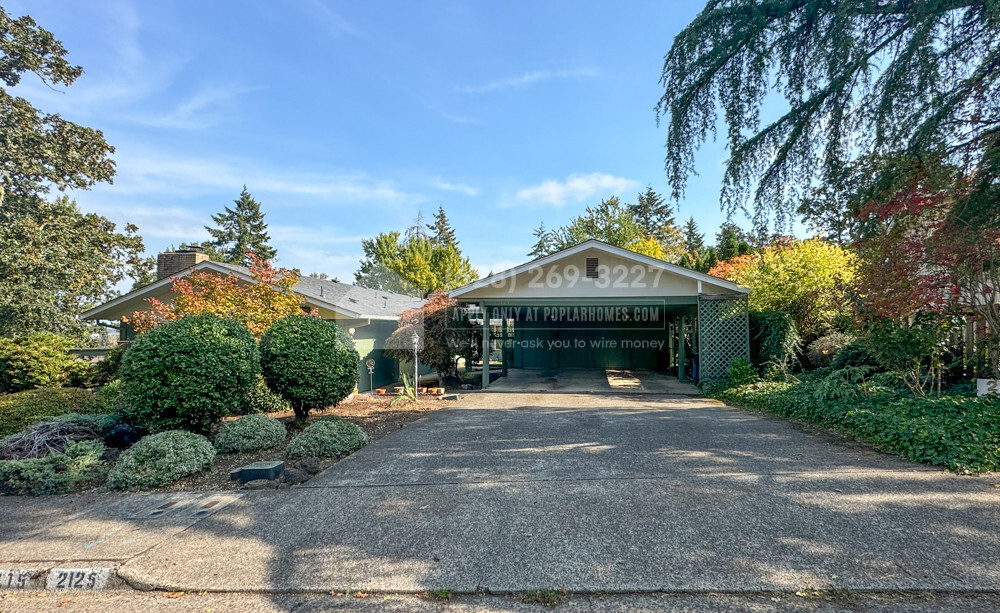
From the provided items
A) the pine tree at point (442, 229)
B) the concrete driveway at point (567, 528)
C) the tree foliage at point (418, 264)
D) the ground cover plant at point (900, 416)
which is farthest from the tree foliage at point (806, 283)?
the pine tree at point (442, 229)

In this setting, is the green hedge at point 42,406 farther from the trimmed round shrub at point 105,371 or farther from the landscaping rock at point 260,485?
the landscaping rock at point 260,485

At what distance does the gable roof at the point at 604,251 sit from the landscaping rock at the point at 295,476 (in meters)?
6.97

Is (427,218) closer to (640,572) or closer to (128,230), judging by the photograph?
(128,230)

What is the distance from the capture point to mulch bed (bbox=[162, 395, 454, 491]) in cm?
470

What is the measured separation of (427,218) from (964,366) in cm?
3764

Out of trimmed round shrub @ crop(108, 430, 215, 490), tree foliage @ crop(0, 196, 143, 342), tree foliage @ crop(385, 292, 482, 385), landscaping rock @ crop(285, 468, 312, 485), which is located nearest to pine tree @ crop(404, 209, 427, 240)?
tree foliage @ crop(0, 196, 143, 342)

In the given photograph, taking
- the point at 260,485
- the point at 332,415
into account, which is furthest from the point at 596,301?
the point at 260,485

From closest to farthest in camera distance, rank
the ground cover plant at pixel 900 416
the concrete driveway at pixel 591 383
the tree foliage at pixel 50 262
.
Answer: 1. the ground cover plant at pixel 900 416
2. the concrete driveway at pixel 591 383
3. the tree foliage at pixel 50 262

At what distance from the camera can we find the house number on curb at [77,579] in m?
2.81

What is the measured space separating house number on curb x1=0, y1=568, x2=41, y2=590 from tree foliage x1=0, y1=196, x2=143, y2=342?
15.4m

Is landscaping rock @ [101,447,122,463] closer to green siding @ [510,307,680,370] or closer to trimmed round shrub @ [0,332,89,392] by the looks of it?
trimmed round shrub @ [0,332,89,392]

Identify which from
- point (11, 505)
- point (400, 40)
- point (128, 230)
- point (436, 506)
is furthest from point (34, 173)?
point (436, 506)

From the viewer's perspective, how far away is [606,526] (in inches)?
132

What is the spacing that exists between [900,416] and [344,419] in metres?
8.17
